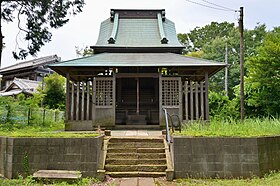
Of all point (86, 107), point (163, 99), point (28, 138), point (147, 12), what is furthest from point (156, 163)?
point (147, 12)

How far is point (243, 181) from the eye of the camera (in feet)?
19.6

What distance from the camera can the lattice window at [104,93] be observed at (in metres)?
11.7

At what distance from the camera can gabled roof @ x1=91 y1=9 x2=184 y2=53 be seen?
13945 mm

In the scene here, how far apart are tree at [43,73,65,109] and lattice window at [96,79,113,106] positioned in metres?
11.4

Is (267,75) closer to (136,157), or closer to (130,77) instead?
(130,77)

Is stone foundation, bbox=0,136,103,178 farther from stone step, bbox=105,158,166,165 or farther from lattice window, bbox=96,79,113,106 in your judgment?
lattice window, bbox=96,79,113,106

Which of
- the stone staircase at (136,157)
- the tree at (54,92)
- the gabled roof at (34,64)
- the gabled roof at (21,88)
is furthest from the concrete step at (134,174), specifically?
the gabled roof at (34,64)

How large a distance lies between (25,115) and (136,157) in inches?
358

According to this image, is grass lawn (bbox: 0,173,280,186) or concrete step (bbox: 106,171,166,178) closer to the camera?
grass lawn (bbox: 0,173,280,186)

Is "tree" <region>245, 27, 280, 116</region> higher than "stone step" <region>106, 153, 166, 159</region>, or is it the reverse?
"tree" <region>245, 27, 280, 116</region>

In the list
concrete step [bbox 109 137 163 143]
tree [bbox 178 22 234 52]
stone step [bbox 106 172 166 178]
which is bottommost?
stone step [bbox 106 172 166 178]

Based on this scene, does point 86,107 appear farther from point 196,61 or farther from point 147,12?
point 147,12

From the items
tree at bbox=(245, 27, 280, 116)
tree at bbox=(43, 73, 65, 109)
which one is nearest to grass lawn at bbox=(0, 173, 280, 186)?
tree at bbox=(245, 27, 280, 116)

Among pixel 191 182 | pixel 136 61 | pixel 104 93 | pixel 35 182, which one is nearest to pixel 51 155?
pixel 35 182
